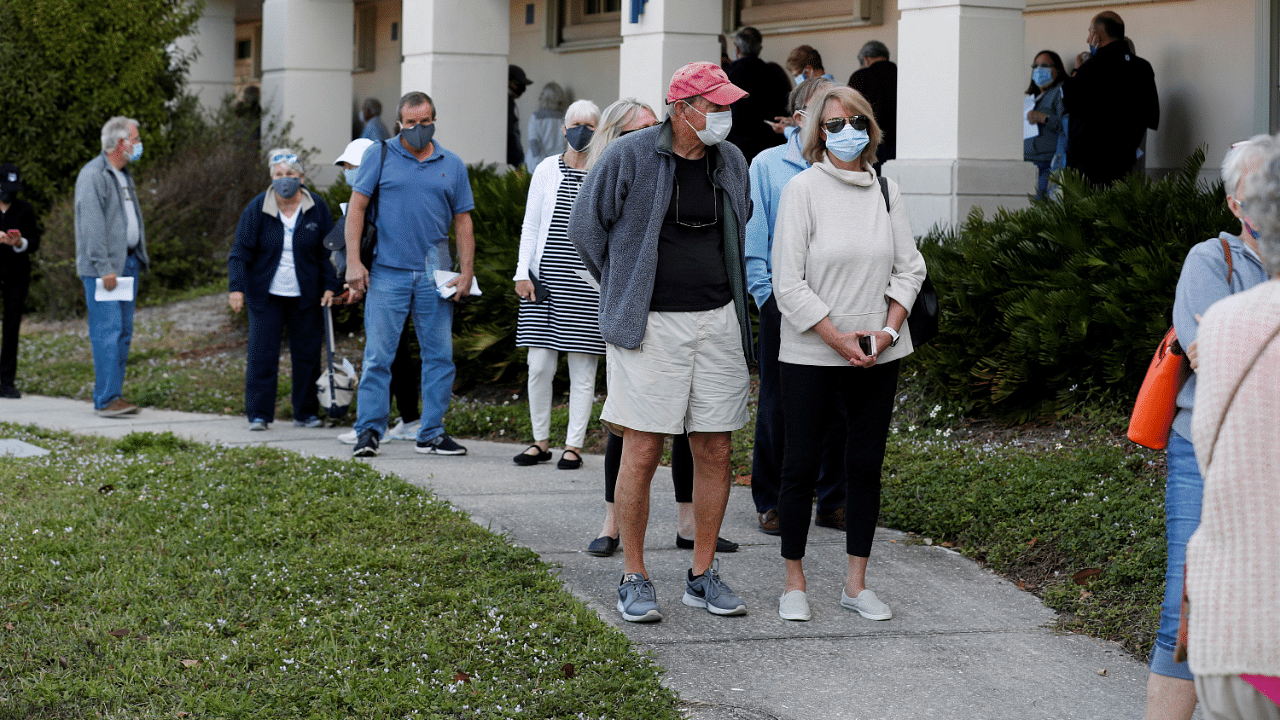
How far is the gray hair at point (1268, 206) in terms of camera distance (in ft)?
7.51

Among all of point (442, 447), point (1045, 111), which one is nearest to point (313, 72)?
point (1045, 111)

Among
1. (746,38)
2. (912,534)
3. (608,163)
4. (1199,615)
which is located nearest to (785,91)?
(746,38)

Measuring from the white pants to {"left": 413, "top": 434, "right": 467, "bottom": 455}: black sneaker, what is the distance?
59cm

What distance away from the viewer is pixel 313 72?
17562mm

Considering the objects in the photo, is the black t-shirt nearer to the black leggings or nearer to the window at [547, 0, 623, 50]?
the black leggings

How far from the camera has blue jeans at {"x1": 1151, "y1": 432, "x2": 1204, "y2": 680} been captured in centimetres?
339

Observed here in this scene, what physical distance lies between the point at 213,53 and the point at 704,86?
17.0 meters

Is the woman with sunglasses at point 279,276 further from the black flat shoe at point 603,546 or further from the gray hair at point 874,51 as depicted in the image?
the gray hair at point 874,51

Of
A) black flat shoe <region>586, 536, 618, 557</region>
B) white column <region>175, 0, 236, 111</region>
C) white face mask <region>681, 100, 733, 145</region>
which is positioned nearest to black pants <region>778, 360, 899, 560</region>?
white face mask <region>681, 100, 733, 145</region>

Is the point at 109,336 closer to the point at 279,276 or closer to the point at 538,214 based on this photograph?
the point at 279,276

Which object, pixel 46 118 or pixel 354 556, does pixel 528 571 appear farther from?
pixel 46 118

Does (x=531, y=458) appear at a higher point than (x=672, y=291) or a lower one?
lower

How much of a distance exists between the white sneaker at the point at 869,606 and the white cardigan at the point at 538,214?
280 centimetres

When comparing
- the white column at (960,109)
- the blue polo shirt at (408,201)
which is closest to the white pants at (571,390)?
the blue polo shirt at (408,201)
